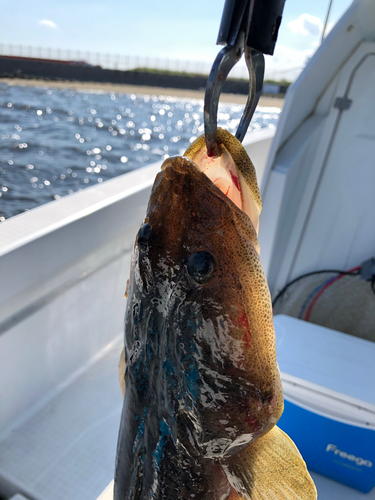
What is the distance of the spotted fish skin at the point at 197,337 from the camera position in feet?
2.68

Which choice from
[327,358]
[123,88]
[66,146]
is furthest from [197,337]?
[123,88]

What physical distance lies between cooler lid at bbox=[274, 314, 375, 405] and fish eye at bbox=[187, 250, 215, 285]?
1227 millimetres

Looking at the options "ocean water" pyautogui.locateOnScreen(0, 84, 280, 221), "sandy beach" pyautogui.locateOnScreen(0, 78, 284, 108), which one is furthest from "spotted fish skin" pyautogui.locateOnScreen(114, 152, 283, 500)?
"sandy beach" pyautogui.locateOnScreen(0, 78, 284, 108)

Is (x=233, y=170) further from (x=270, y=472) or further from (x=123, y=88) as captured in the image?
(x=123, y=88)

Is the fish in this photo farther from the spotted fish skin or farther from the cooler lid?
the cooler lid

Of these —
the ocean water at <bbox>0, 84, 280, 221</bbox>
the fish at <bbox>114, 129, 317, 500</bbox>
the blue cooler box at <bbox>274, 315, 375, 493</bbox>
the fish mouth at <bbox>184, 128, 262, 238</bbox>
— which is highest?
the fish mouth at <bbox>184, 128, 262, 238</bbox>

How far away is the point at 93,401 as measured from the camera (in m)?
2.50

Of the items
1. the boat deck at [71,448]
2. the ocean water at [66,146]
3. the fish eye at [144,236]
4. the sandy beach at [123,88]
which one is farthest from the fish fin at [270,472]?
the sandy beach at [123,88]

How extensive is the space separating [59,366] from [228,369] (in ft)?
6.43

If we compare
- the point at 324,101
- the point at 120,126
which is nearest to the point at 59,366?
the point at 324,101

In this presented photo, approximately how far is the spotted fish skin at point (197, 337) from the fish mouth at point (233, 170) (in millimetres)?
55

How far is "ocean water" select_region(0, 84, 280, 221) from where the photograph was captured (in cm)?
937

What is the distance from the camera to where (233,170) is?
0.81m

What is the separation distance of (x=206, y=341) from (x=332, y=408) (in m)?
1.22
